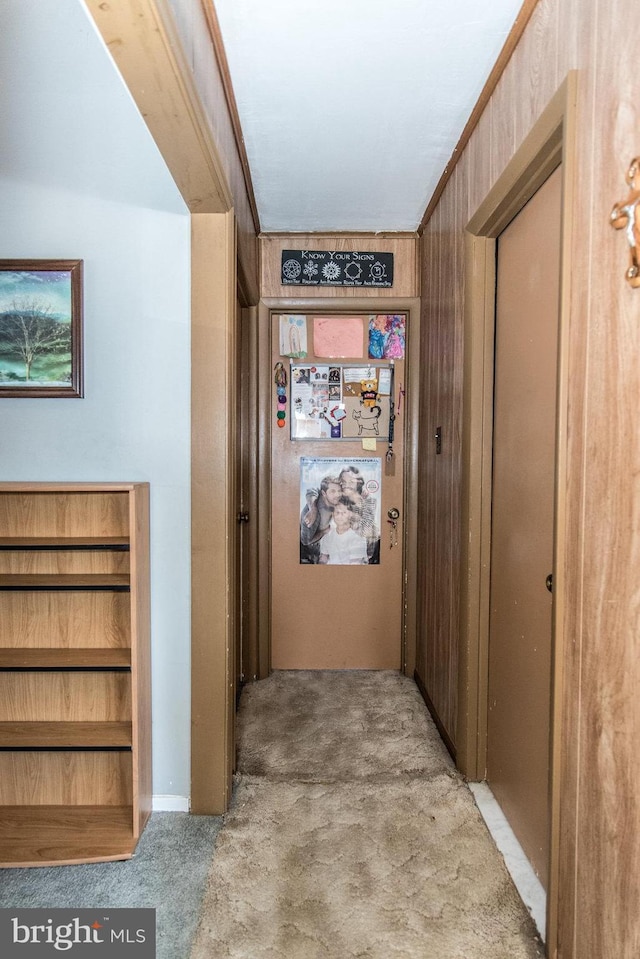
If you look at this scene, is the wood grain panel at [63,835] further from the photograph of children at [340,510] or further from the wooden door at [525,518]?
the photograph of children at [340,510]

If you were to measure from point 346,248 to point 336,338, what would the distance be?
19.0 inches

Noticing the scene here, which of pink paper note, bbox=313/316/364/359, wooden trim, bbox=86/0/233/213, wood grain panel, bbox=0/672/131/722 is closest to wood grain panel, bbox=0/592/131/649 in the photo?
wood grain panel, bbox=0/672/131/722

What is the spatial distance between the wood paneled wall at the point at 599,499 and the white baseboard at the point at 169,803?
1200mm

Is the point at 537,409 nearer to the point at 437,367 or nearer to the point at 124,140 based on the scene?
the point at 437,367

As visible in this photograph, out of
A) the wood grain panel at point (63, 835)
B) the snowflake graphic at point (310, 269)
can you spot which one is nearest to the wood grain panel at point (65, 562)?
the wood grain panel at point (63, 835)

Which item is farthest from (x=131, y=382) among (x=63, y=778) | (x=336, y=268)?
(x=336, y=268)

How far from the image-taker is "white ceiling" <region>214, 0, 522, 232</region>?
1.56 m

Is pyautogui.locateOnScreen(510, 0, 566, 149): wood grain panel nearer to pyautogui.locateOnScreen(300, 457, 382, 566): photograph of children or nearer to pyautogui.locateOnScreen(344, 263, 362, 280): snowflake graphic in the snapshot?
pyautogui.locateOnScreen(344, 263, 362, 280): snowflake graphic

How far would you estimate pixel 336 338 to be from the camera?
317 cm

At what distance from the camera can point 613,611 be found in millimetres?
1102

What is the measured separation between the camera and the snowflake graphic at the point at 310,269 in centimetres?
308

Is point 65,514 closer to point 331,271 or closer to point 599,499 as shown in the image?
point 599,499

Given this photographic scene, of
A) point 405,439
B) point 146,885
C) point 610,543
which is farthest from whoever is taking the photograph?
point 405,439

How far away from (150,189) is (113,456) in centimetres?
91
